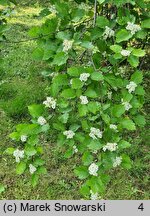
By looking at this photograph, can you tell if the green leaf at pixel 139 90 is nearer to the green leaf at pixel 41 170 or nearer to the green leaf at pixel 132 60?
the green leaf at pixel 132 60

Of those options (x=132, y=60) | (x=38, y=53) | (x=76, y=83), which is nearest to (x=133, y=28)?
(x=132, y=60)

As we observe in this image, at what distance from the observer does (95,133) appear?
2045 millimetres

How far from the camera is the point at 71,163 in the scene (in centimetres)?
399

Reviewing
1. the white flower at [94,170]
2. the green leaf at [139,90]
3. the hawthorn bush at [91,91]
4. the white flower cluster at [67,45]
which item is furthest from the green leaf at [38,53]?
the white flower at [94,170]

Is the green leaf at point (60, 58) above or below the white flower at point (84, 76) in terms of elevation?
above

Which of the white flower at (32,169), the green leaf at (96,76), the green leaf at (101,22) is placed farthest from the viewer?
the white flower at (32,169)


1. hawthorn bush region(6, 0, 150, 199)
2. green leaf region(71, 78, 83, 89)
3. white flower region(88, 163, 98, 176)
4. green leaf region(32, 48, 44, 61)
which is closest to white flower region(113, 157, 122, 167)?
hawthorn bush region(6, 0, 150, 199)

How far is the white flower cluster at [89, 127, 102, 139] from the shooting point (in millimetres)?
2029

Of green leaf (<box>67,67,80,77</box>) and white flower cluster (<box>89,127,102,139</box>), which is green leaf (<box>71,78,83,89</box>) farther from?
white flower cluster (<box>89,127,102,139</box>)

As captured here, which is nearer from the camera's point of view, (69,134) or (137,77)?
(137,77)

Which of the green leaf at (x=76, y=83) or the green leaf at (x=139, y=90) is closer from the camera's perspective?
the green leaf at (x=76, y=83)

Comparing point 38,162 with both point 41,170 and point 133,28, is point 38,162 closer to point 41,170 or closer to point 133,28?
point 41,170

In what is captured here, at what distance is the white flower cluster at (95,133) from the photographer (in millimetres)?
2029

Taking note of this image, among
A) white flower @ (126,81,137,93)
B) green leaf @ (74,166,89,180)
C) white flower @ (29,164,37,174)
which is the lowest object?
white flower @ (29,164,37,174)
